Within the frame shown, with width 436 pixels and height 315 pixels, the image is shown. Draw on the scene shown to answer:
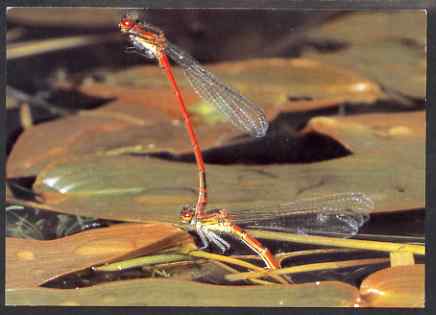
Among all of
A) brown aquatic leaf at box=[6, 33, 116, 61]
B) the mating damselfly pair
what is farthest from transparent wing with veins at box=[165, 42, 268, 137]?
brown aquatic leaf at box=[6, 33, 116, 61]

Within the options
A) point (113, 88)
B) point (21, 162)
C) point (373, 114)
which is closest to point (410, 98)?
point (373, 114)

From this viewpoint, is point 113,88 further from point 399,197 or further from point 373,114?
point 399,197

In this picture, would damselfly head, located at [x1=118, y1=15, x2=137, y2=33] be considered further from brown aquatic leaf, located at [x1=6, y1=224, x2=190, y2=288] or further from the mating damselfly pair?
brown aquatic leaf, located at [x1=6, y1=224, x2=190, y2=288]

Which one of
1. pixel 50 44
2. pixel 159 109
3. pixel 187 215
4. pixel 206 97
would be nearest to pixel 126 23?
pixel 206 97

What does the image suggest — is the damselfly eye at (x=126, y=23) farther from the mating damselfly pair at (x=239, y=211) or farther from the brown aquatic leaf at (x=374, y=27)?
the brown aquatic leaf at (x=374, y=27)

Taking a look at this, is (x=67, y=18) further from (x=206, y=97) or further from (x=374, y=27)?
(x=374, y=27)

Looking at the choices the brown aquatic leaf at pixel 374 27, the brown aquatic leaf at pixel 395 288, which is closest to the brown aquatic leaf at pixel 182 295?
the brown aquatic leaf at pixel 395 288
